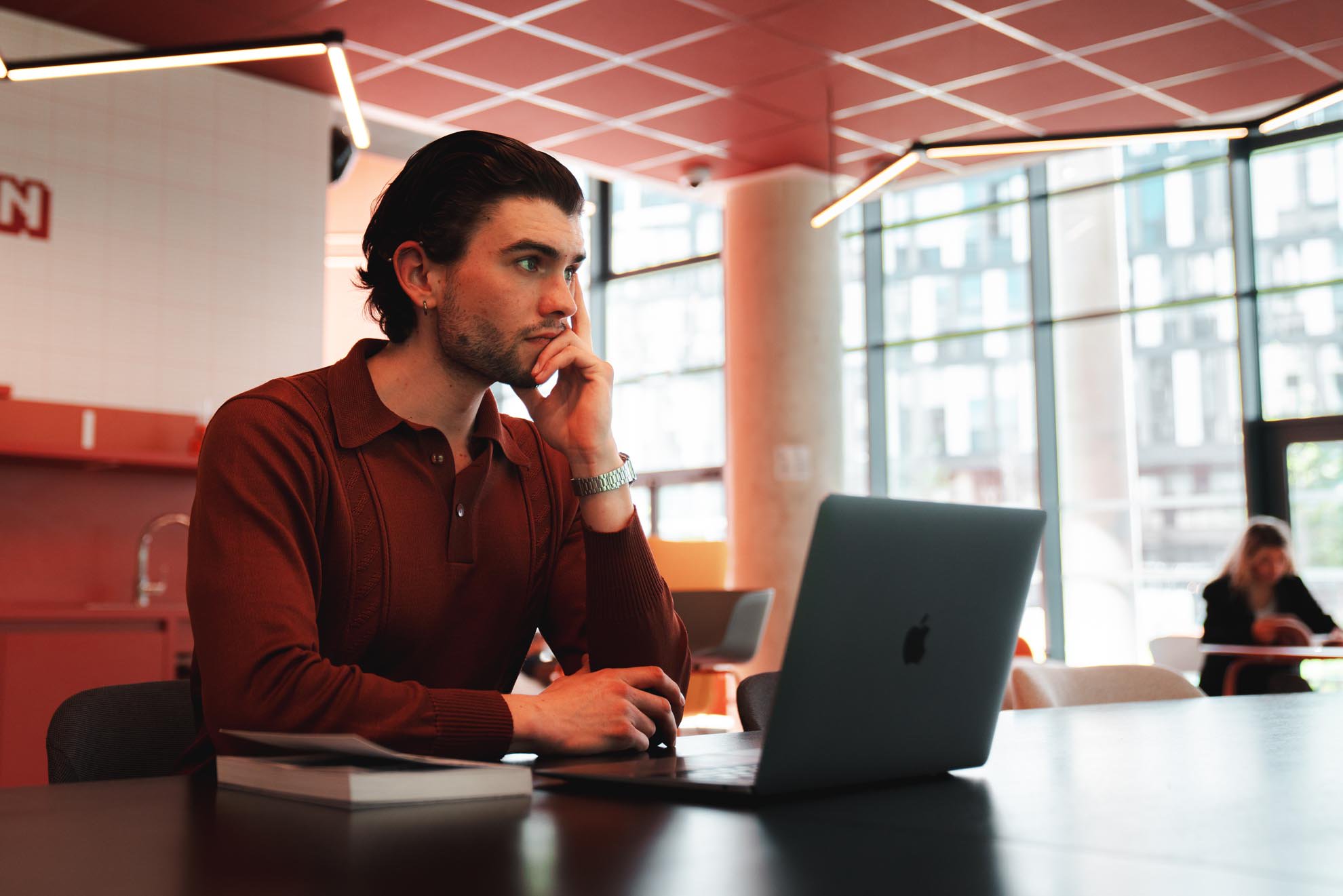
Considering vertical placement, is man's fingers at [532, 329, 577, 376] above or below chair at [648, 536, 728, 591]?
above

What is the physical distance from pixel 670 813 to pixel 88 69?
4.19 m

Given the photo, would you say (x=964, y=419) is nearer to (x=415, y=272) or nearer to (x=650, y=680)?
(x=415, y=272)

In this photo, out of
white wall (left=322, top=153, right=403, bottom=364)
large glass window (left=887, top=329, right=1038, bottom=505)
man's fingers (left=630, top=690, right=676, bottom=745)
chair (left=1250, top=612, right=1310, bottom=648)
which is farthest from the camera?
large glass window (left=887, top=329, right=1038, bottom=505)

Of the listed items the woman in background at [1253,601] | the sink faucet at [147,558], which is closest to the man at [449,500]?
the sink faucet at [147,558]

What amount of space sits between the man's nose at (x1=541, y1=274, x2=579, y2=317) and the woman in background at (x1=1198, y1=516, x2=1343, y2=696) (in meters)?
5.46

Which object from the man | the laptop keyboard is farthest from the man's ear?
the laptop keyboard

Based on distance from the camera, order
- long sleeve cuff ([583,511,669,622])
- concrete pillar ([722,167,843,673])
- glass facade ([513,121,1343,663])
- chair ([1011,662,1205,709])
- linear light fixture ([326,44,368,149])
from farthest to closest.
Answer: concrete pillar ([722,167,843,673]) < glass facade ([513,121,1343,663]) < linear light fixture ([326,44,368,149]) < chair ([1011,662,1205,709]) < long sleeve cuff ([583,511,669,622])

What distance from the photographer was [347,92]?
15.4ft

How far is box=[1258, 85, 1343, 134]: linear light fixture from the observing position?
4809 mm

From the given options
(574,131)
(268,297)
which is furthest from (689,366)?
(268,297)

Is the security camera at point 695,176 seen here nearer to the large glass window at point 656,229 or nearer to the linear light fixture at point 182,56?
the large glass window at point 656,229

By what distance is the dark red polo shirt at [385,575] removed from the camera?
51.0 inches

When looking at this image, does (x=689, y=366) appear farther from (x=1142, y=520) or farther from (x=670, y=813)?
(x=670, y=813)

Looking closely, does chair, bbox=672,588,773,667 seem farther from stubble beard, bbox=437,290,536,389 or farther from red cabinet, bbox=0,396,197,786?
stubble beard, bbox=437,290,536,389
